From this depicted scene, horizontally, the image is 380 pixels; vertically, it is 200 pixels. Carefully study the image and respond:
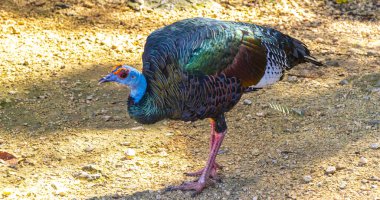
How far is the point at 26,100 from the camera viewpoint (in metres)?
6.39

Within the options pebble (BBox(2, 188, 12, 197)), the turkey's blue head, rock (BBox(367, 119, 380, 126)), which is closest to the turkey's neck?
the turkey's blue head

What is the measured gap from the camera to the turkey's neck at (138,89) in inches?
183

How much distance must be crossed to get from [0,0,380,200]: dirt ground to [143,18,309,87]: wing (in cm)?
80

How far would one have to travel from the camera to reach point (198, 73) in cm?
470

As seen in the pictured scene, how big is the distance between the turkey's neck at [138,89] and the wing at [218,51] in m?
0.10

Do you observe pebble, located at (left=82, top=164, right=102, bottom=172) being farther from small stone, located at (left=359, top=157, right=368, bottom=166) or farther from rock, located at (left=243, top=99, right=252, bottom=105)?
small stone, located at (left=359, top=157, right=368, bottom=166)

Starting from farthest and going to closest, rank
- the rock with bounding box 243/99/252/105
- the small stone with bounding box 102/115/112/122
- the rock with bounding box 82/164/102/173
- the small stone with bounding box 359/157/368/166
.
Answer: the rock with bounding box 243/99/252/105
the small stone with bounding box 102/115/112/122
the rock with bounding box 82/164/102/173
the small stone with bounding box 359/157/368/166

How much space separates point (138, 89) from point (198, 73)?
483 mm

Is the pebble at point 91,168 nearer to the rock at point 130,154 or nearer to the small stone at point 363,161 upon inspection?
the rock at point 130,154

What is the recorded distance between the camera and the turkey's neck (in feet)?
15.3

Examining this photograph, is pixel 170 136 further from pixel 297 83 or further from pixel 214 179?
pixel 297 83

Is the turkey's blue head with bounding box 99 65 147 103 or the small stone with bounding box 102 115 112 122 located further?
the small stone with bounding box 102 115 112 122

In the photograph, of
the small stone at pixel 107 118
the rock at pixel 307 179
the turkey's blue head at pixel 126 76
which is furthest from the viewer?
the small stone at pixel 107 118

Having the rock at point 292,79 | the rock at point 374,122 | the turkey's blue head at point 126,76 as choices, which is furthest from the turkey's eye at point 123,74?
the rock at point 292,79
